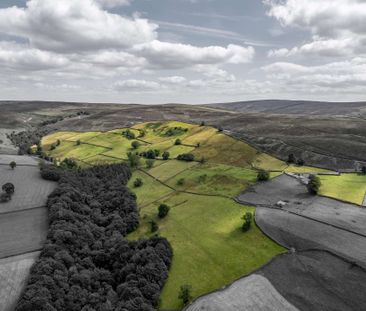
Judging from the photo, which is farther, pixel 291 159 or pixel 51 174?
pixel 51 174

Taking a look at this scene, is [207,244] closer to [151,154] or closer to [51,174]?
[51,174]

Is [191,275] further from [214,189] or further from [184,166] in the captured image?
[184,166]

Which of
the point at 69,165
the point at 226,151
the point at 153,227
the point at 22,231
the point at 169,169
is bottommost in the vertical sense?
the point at 22,231

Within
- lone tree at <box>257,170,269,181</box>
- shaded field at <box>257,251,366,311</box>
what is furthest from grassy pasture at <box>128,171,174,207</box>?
shaded field at <box>257,251,366,311</box>

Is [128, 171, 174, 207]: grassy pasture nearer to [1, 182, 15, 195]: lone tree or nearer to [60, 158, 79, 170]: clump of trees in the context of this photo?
[60, 158, 79, 170]: clump of trees

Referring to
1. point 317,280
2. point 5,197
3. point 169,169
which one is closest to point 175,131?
point 169,169

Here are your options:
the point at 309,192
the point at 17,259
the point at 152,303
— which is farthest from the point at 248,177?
the point at 17,259

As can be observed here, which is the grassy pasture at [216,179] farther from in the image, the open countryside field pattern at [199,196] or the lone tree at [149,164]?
the lone tree at [149,164]
